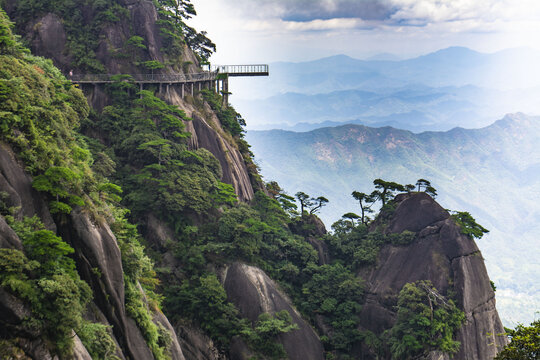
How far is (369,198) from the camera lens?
54312 mm

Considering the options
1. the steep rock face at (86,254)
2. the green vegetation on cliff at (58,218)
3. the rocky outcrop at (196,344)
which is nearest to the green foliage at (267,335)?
the rocky outcrop at (196,344)

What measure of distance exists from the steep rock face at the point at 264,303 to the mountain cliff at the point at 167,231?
0.12 metres

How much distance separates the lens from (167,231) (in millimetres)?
43375

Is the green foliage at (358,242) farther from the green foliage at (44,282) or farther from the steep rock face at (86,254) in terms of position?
the green foliage at (44,282)

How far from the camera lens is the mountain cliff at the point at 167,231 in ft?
70.6

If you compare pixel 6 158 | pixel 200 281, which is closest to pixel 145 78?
pixel 200 281

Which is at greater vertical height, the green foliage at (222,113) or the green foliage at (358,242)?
the green foliage at (222,113)

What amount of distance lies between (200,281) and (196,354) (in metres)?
5.70

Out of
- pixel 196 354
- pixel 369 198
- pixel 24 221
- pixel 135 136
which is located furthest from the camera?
pixel 369 198

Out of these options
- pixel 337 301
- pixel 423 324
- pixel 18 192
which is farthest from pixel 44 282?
pixel 337 301

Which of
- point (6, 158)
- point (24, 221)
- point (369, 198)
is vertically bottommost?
point (369, 198)

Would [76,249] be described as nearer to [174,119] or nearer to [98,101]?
[174,119]

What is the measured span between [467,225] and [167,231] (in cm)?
2786

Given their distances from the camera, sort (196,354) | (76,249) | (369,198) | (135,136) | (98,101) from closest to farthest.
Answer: (76,249), (196,354), (135,136), (98,101), (369,198)
